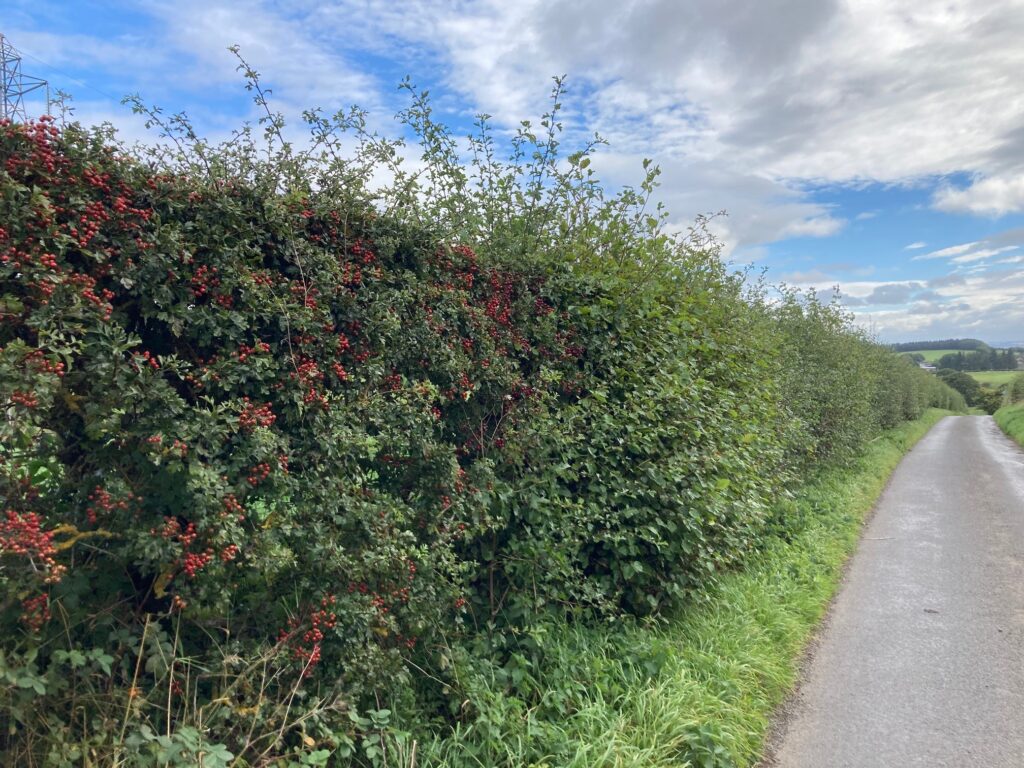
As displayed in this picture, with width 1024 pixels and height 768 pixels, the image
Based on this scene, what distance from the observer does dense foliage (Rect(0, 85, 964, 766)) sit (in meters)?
2.34

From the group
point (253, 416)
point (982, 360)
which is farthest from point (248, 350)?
point (982, 360)

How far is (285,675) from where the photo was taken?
9.37ft

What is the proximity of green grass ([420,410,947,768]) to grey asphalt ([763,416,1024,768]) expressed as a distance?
240 mm

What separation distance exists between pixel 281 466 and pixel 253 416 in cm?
23

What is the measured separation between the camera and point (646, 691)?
151 inches

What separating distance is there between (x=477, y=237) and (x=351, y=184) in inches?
59.5

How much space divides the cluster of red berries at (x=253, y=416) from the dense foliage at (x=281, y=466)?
17 mm

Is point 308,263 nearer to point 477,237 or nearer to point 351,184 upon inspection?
point 351,184

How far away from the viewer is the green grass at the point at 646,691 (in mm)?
3320

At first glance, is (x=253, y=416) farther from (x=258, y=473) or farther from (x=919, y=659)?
(x=919, y=659)

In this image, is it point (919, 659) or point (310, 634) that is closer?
point (310, 634)

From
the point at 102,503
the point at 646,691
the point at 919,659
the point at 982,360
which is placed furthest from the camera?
the point at 982,360

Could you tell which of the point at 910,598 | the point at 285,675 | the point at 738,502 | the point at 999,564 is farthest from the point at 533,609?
the point at 999,564

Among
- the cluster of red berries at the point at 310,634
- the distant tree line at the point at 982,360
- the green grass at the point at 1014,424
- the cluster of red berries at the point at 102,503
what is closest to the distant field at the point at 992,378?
the distant tree line at the point at 982,360
